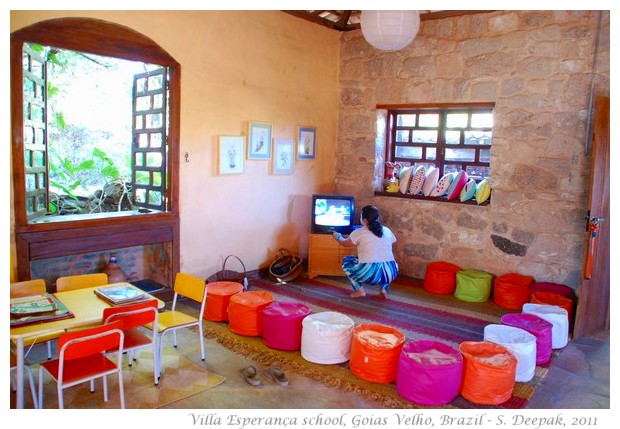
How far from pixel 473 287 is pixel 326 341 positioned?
2160 mm

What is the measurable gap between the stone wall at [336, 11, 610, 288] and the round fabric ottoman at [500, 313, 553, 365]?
1.23m

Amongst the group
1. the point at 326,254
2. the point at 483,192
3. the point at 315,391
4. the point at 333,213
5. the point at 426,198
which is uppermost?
the point at 483,192

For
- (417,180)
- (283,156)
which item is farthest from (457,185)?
(283,156)

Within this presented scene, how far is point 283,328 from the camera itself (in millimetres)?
3760

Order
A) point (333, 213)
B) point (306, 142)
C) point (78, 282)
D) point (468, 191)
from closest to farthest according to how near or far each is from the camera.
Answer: point (78, 282)
point (468, 191)
point (333, 213)
point (306, 142)

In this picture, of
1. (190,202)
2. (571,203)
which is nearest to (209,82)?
(190,202)

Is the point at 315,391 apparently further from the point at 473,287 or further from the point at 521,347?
the point at 473,287

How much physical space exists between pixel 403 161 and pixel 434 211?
89 cm

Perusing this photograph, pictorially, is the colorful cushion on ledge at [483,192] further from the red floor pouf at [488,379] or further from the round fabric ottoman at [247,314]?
the round fabric ottoman at [247,314]

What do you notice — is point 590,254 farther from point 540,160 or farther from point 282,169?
point 282,169

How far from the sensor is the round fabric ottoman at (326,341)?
11.7 feet

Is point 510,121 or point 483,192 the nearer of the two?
point 510,121

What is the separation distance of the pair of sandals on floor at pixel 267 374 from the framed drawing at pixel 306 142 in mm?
3117

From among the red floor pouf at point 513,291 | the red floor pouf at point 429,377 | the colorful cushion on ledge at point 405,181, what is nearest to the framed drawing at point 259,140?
the colorful cushion on ledge at point 405,181
